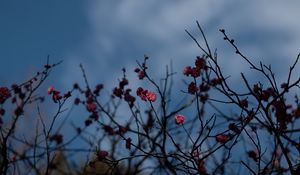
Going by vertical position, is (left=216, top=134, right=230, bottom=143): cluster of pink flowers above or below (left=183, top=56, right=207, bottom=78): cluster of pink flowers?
below

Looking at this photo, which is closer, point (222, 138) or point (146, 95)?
point (222, 138)

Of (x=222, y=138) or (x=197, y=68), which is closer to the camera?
(x=222, y=138)

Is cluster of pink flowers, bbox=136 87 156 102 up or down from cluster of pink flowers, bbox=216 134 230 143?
up

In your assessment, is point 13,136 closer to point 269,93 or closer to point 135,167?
point 135,167

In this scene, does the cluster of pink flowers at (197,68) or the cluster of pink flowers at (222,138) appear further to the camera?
the cluster of pink flowers at (197,68)

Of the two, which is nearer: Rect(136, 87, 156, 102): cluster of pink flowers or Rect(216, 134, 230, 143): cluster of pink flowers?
Rect(216, 134, 230, 143): cluster of pink flowers

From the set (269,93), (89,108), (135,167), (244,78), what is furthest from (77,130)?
(244,78)

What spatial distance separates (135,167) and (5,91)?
122 inches

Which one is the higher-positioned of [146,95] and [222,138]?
[146,95]

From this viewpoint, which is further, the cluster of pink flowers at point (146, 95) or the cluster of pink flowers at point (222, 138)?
the cluster of pink flowers at point (146, 95)

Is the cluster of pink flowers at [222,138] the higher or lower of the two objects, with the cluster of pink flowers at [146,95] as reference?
lower

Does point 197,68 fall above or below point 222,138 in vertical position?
above

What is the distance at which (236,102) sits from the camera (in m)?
4.27

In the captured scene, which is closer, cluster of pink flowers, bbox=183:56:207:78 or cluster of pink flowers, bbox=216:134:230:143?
cluster of pink flowers, bbox=216:134:230:143
